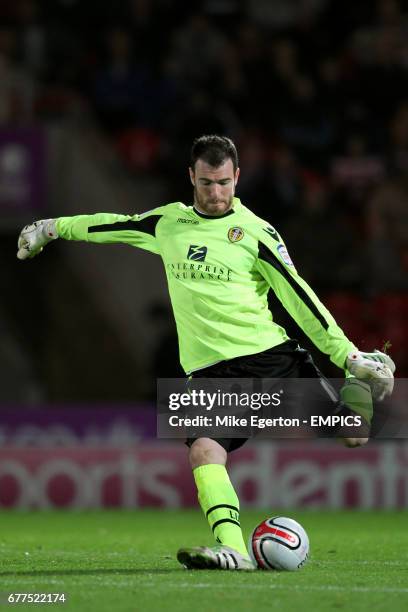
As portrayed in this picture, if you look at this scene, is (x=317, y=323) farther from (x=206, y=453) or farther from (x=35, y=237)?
(x=35, y=237)

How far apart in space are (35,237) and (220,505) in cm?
171

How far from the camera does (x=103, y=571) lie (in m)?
7.01

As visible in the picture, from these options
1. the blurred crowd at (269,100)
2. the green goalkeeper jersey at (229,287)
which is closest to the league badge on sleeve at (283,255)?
the green goalkeeper jersey at (229,287)

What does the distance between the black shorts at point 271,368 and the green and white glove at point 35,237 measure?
1.10m

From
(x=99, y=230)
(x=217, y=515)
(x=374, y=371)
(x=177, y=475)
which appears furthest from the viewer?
(x=177, y=475)


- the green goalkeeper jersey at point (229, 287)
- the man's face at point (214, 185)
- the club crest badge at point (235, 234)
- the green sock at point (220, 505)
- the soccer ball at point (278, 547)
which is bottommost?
the soccer ball at point (278, 547)

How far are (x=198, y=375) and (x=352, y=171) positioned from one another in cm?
840

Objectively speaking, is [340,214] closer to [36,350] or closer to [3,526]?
[36,350]

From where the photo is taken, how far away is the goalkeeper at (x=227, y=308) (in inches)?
268

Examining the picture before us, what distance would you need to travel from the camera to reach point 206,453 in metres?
6.83

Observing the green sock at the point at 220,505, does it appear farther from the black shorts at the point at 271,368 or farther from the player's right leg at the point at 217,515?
the black shorts at the point at 271,368

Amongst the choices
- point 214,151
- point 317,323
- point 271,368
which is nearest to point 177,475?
point 271,368

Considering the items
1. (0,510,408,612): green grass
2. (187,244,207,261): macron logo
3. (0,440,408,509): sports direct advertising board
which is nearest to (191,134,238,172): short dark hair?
(187,244,207,261): macron logo

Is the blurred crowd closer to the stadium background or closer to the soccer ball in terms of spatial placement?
the stadium background
